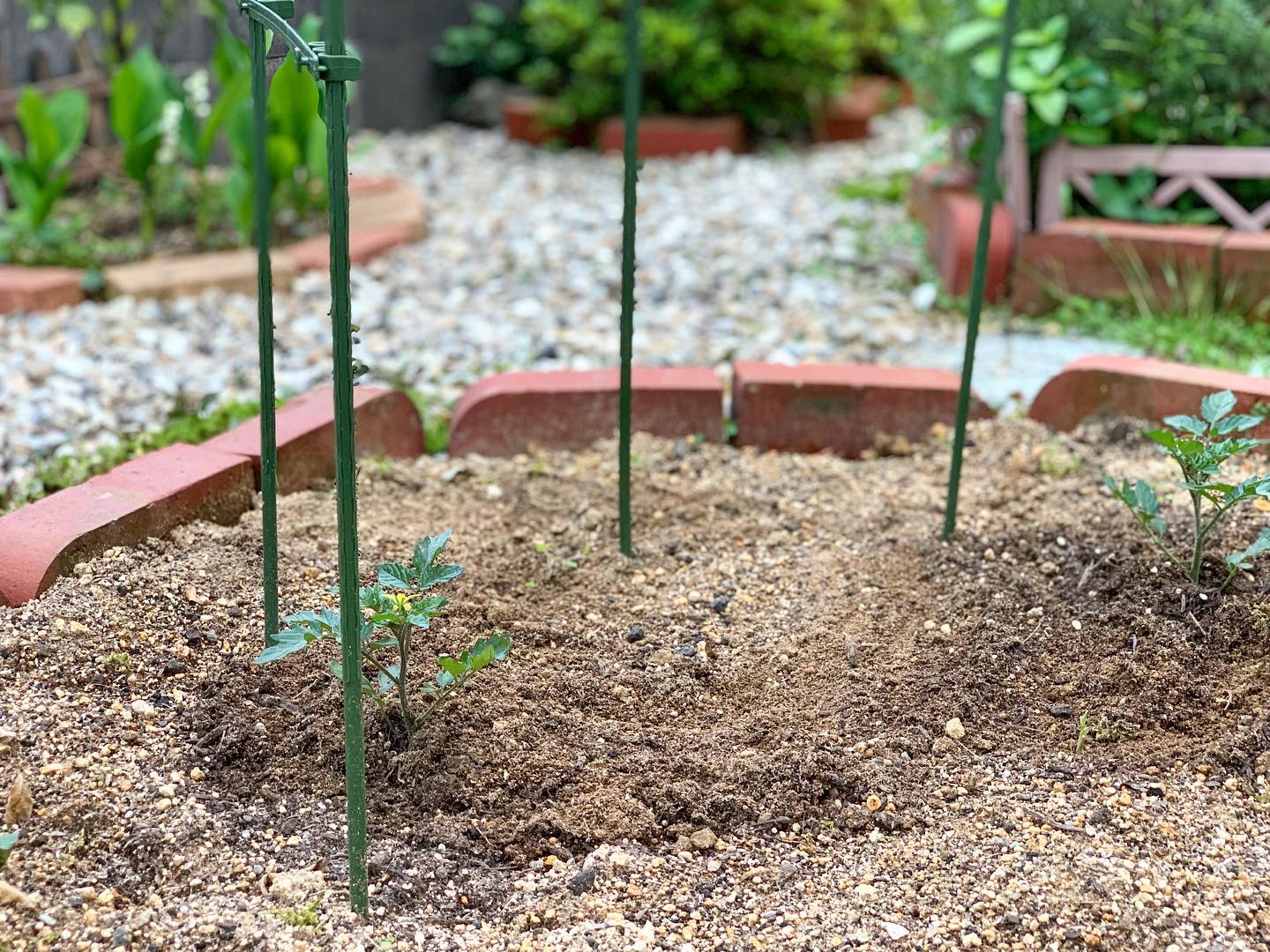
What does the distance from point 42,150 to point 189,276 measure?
0.63m

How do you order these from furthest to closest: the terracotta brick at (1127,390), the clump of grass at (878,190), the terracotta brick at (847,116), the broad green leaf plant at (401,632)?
1. the terracotta brick at (847,116)
2. the clump of grass at (878,190)
3. the terracotta brick at (1127,390)
4. the broad green leaf plant at (401,632)

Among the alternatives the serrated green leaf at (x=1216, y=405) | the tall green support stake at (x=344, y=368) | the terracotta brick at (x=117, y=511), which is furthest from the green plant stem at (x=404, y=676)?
the serrated green leaf at (x=1216, y=405)

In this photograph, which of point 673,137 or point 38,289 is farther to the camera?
point 673,137

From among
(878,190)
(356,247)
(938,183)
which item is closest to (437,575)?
(356,247)

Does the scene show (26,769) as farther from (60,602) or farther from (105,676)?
(60,602)

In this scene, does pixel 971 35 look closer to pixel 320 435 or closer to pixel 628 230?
pixel 628 230

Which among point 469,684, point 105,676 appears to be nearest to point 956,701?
point 469,684

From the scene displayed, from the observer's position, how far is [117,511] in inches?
91.0

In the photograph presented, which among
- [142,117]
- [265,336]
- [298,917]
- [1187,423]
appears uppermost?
[142,117]

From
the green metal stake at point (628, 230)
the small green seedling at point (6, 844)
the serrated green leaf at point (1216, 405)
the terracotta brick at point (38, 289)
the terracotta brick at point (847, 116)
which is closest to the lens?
the small green seedling at point (6, 844)

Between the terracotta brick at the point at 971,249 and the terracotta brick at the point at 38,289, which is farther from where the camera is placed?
the terracotta brick at the point at 971,249

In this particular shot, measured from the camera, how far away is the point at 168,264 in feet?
14.3

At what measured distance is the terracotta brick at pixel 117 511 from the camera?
7.13 ft

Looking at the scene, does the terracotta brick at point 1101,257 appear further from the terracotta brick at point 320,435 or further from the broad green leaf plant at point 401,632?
the broad green leaf plant at point 401,632
